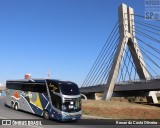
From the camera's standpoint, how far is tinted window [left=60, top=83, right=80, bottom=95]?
23.6 metres

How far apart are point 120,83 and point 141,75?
702 centimetres

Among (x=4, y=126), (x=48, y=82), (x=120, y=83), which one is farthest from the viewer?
(x=120, y=83)

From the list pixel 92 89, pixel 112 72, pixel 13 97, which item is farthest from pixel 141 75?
pixel 13 97

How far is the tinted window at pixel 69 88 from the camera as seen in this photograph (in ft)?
77.3

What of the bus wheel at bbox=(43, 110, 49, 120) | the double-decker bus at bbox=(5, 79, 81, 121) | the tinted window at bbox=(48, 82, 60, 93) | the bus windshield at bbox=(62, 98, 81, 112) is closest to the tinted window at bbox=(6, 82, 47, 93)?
the double-decker bus at bbox=(5, 79, 81, 121)

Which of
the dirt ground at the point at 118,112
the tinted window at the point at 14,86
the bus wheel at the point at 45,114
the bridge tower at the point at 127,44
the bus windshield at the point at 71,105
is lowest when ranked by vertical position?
the dirt ground at the point at 118,112

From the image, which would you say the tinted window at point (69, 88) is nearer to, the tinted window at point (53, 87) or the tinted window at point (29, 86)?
the tinted window at point (53, 87)

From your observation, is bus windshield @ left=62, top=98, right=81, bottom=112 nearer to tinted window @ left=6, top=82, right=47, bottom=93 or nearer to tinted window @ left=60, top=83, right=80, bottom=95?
tinted window @ left=60, top=83, right=80, bottom=95

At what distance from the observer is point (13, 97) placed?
31547 millimetres

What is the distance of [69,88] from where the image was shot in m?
24.1

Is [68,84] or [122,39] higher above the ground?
[122,39]

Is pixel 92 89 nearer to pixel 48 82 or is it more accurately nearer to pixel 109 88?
pixel 109 88

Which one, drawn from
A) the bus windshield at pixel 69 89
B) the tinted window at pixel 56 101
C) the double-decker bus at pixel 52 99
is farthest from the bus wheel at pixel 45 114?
the bus windshield at pixel 69 89

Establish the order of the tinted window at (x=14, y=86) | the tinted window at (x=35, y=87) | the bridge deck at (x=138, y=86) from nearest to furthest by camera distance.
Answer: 1. the tinted window at (x=35, y=87)
2. the tinted window at (x=14, y=86)
3. the bridge deck at (x=138, y=86)
